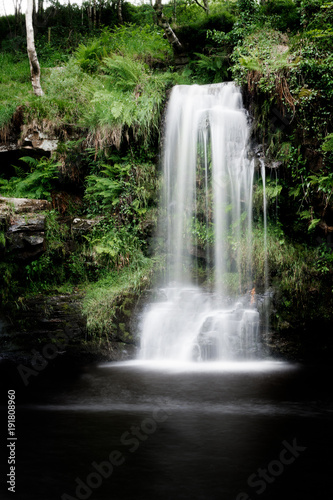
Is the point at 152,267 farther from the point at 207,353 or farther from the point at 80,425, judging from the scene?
the point at 80,425

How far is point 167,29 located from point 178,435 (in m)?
11.3

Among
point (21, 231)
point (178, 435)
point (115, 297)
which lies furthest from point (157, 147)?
point (178, 435)

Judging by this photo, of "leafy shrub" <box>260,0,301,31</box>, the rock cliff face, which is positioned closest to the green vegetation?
the rock cliff face

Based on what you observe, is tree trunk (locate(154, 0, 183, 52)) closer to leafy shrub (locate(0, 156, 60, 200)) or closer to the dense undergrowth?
the dense undergrowth

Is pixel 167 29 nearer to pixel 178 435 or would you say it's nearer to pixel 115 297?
pixel 115 297

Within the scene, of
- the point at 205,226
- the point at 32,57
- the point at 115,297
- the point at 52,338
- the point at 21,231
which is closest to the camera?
the point at 52,338

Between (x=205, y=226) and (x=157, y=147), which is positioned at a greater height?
(x=157, y=147)

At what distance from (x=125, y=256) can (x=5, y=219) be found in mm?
2609

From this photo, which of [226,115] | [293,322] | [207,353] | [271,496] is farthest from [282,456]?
[226,115]

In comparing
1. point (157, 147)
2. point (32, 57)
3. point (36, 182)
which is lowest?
point (36, 182)

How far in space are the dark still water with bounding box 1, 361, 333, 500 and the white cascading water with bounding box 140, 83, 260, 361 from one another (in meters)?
→ 0.65

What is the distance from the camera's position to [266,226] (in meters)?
8.30

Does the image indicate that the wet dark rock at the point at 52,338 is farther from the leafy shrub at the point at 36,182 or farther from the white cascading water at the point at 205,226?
the leafy shrub at the point at 36,182

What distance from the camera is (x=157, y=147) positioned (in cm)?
953
